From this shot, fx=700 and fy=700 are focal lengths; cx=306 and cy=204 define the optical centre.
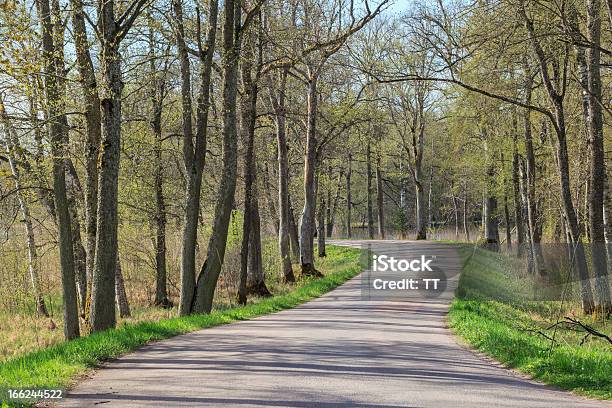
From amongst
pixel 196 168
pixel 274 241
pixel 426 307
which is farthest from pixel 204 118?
pixel 274 241

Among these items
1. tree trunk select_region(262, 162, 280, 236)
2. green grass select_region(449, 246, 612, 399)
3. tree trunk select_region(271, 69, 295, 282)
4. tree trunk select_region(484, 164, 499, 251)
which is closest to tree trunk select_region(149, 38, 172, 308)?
tree trunk select_region(271, 69, 295, 282)

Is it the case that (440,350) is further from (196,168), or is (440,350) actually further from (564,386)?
(196,168)

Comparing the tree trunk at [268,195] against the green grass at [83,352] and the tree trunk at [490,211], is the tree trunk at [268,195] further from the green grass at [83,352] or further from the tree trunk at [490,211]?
the green grass at [83,352]

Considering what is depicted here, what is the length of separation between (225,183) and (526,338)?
26.8 feet

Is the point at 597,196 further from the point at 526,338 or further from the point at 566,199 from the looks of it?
the point at 526,338

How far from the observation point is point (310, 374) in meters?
8.43

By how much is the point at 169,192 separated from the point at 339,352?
1881 cm

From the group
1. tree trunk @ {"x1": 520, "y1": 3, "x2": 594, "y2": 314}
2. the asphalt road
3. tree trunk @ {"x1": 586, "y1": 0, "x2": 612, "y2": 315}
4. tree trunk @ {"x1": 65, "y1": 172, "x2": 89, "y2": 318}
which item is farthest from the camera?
tree trunk @ {"x1": 520, "y1": 3, "x2": 594, "y2": 314}

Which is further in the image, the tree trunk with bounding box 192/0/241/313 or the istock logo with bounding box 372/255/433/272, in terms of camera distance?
the istock logo with bounding box 372/255/433/272

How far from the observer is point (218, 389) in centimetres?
739

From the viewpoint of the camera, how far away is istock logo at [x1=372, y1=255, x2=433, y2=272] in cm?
2916

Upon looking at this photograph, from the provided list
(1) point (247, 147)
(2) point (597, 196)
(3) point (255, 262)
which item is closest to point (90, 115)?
(1) point (247, 147)

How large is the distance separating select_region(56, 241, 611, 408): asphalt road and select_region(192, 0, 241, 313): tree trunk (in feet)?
9.42

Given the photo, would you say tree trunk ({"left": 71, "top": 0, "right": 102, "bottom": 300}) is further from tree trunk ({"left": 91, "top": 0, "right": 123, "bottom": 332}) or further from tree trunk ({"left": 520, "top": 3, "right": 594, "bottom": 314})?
tree trunk ({"left": 520, "top": 3, "right": 594, "bottom": 314})
